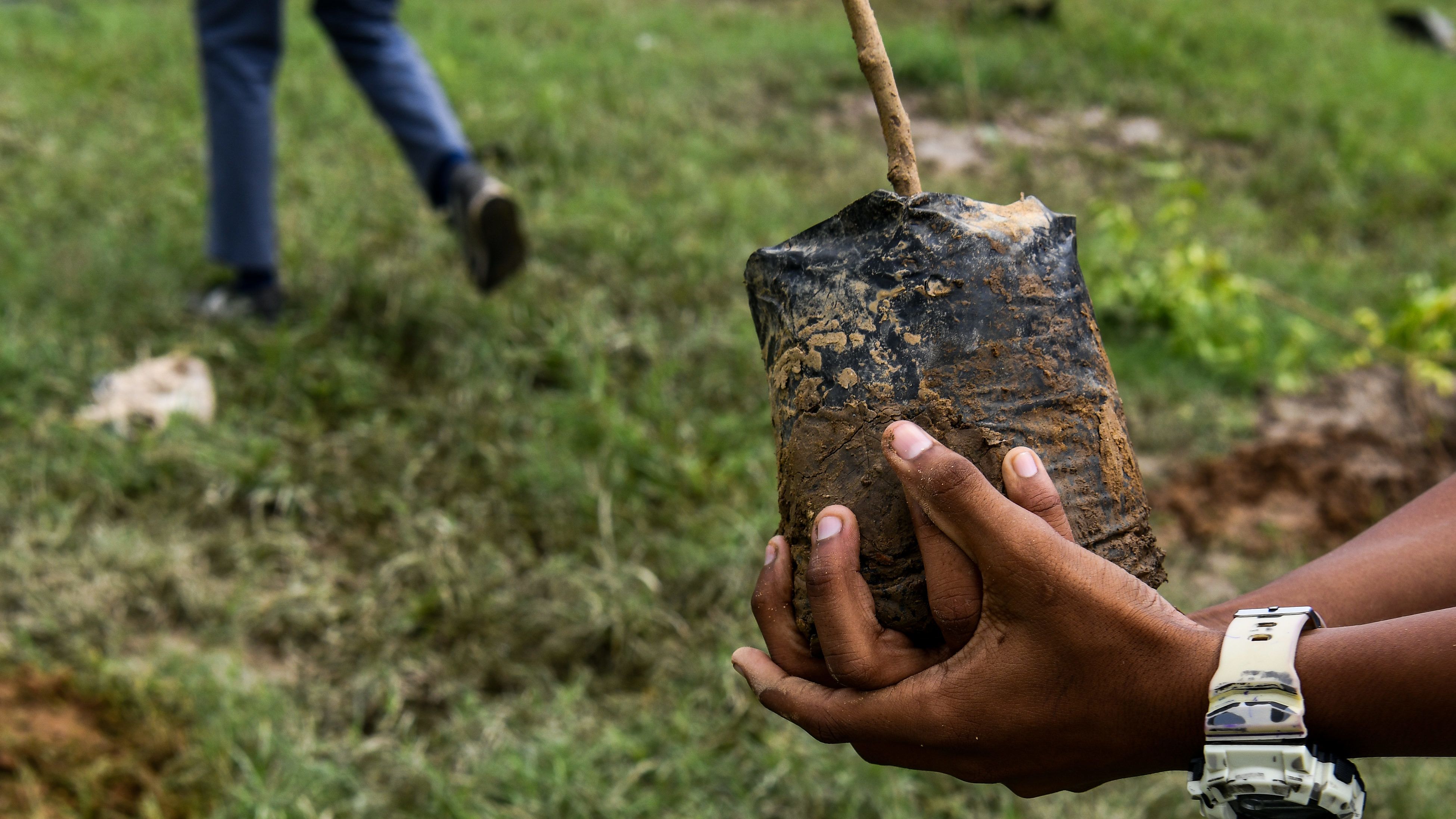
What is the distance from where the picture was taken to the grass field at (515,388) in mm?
1966

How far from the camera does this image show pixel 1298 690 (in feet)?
2.64

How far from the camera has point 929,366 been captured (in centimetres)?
99

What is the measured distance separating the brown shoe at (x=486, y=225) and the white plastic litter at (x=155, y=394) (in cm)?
75

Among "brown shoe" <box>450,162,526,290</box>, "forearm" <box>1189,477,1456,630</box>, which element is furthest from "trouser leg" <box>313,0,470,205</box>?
"forearm" <box>1189,477,1456,630</box>

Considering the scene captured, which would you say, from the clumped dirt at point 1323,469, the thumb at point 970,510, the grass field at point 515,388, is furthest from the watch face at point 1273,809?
the clumped dirt at point 1323,469

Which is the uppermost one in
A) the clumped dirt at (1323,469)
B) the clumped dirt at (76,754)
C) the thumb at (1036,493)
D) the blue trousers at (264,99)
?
the blue trousers at (264,99)

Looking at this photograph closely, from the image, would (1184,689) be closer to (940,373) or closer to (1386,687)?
(1386,687)

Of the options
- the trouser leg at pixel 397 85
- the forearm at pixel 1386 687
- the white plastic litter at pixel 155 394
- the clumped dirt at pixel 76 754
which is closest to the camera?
the forearm at pixel 1386 687

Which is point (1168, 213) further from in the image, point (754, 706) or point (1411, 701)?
point (1411, 701)

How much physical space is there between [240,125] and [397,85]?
0.43 meters

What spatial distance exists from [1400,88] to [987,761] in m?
6.42

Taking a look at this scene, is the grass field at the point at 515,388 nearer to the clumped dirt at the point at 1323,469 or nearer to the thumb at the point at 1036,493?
the clumped dirt at the point at 1323,469

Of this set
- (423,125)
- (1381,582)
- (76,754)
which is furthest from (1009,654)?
(423,125)

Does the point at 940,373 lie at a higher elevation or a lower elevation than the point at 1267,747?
higher
